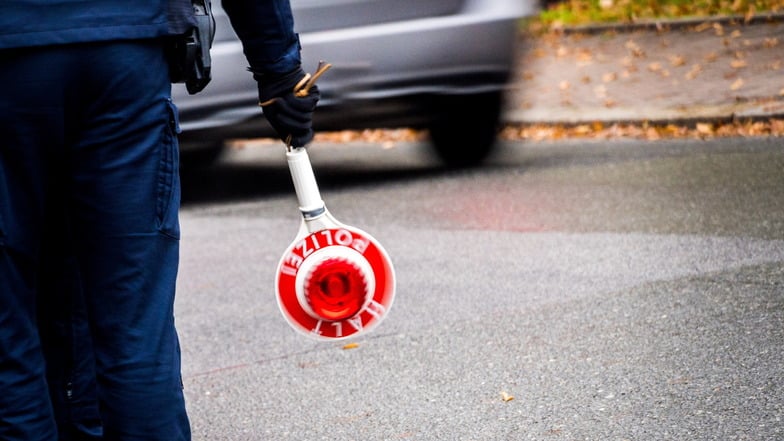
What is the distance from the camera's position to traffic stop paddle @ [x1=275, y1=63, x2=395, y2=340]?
8.75 feet

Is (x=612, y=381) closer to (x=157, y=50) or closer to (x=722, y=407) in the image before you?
(x=722, y=407)

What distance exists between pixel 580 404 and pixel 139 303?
186 cm

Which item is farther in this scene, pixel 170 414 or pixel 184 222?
pixel 184 222

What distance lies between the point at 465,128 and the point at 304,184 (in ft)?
19.3

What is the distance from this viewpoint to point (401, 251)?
245 inches

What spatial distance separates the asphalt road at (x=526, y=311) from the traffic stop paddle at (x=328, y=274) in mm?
1047

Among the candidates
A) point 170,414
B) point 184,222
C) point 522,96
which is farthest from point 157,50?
point 522,96

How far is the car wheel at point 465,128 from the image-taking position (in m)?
8.17

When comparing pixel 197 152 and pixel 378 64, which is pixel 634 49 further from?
pixel 197 152

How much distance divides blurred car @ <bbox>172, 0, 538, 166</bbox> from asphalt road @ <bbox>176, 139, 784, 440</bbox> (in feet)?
1.63

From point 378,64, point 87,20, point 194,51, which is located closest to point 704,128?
point 378,64

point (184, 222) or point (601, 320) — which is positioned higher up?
point (601, 320)

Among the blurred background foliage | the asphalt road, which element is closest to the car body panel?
the asphalt road

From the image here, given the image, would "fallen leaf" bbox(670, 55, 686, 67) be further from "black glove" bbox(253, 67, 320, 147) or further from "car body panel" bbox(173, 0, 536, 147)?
"black glove" bbox(253, 67, 320, 147)
